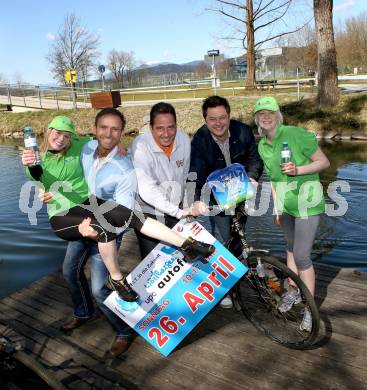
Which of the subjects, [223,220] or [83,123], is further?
[83,123]

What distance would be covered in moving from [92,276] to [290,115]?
16452mm

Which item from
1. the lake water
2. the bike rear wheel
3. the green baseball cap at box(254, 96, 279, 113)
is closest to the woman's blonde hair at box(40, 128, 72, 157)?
the green baseball cap at box(254, 96, 279, 113)

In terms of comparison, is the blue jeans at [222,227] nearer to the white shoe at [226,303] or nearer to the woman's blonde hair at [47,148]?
the white shoe at [226,303]

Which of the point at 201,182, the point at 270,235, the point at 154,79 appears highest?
the point at 154,79

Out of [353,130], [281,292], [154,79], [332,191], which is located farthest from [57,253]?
[154,79]

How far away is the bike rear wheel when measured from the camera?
350 cm

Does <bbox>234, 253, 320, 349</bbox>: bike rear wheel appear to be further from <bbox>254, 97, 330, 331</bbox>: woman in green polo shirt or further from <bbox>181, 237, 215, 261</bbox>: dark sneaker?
<bbox>181, 237, 215, 261</bbox>: dark sneaker

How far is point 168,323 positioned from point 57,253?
14.8 feet

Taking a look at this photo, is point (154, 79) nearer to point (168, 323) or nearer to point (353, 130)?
point (353, 130)

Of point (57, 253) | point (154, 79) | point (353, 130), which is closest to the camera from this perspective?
point (57, 253)

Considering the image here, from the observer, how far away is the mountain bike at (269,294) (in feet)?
11.6

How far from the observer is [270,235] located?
761 cm

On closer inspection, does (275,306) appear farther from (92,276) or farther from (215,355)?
(92,276)

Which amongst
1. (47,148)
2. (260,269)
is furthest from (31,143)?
(260,269)
